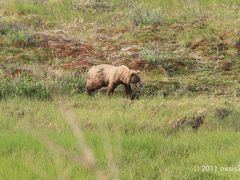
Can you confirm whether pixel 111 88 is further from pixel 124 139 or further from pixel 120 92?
pixel 124 139

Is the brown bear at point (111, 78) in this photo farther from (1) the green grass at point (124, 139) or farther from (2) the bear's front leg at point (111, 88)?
(1) the green grass at point (124, 139)

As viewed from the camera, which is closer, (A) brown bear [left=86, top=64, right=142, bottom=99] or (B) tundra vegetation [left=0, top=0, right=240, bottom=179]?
(B) tundra vegetation [left=0, top=0, right=240, bottom=179]

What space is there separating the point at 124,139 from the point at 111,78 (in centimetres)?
355

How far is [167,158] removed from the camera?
6.44 meters

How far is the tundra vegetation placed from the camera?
600 cm

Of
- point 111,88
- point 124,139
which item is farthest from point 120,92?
point 124,139

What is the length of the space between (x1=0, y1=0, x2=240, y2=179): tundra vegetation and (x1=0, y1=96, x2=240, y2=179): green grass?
0.02 m

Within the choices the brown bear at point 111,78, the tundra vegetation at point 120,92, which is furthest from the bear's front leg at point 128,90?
the tundra vegetation at point 120,92

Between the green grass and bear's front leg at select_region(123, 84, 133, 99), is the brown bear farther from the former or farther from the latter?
the green grass

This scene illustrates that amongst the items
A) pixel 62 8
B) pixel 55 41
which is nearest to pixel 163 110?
pixel 55 41

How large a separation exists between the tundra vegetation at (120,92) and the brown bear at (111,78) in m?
0.20

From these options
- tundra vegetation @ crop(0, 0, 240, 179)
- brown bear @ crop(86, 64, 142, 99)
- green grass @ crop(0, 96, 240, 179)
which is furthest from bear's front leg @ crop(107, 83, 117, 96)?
green grass @ crop(0, 96, 240, 179)

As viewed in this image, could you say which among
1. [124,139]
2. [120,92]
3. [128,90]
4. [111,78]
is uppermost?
[124,139]

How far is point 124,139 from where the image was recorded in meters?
6.93
